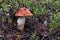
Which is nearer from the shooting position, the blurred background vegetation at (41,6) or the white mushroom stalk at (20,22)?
the white mushroom stalk at (20,22)

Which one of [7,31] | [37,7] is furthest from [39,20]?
[7,31]

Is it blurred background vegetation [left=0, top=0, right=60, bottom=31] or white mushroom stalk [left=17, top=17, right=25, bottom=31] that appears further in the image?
blurred background vegetation [left=0, top=0, right=60, bottom=31]

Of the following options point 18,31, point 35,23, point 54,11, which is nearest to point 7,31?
point 18,31

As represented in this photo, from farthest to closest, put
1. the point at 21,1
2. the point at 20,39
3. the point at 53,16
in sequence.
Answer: the point at 21,1 < the point at 53,16 < the point at 20,39

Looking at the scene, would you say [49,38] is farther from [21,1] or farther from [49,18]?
[21,1]

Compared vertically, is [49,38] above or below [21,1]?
below

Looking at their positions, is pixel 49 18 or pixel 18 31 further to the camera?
pixel 49 18

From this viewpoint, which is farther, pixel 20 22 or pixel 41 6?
pixel 41 6

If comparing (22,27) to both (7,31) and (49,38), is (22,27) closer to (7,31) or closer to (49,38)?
(7,31)

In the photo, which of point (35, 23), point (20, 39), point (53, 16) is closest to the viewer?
point (20, 39)
